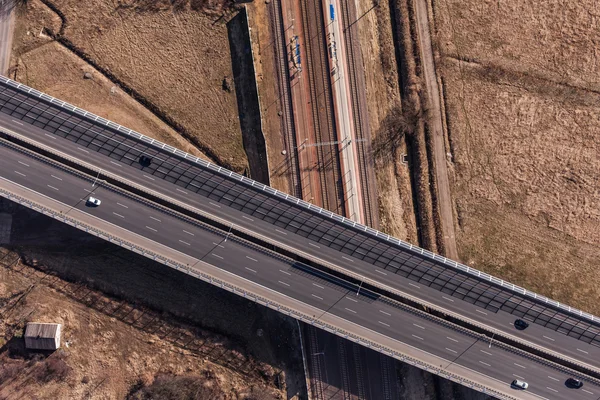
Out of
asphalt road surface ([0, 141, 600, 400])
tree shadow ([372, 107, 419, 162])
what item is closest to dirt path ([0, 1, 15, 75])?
asphalt road surface ([0, 141, 600, 400])

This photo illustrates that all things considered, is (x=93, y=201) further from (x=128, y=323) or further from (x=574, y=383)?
(x=574, y=383)

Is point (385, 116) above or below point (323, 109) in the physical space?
below

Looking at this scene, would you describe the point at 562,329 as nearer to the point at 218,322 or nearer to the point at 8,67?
the point at 218,322

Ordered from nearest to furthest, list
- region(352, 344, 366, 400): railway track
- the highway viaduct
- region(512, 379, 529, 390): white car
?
the highway viaduct
region(512, 379, 529, 390): white car
region(352, 344, 366, 400): railway track

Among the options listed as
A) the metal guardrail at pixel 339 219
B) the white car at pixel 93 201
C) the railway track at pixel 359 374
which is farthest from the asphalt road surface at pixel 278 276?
the metal guardrail at pixel 339 219

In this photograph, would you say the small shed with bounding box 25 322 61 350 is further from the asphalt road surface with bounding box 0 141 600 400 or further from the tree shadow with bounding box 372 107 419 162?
the tree shadow with bounding box 372 107 419 162

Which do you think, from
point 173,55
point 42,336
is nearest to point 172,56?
point 173,55
